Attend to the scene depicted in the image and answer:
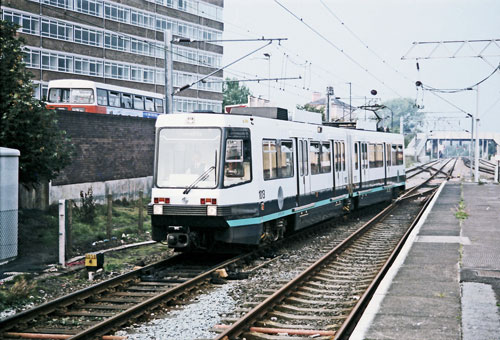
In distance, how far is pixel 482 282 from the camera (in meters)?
10.7

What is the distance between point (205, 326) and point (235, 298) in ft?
5.92

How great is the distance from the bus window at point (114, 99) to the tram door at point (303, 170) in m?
18.6

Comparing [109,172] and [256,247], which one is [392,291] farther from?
[109,172]

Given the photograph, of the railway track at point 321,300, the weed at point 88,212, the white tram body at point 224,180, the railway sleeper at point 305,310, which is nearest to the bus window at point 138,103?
the weed at point 88,212

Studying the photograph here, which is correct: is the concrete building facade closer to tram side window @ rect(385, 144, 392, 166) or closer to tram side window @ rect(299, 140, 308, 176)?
tram side window @ rect(385, 144, 392, 166)

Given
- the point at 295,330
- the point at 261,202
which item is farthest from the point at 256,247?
the point at 295,330

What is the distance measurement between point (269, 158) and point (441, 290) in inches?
232

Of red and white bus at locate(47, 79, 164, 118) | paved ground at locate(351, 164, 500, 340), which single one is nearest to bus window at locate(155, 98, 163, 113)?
red and white bus at locate(47, 79, 164, 118)

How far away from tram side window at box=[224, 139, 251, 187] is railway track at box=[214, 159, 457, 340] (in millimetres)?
2365

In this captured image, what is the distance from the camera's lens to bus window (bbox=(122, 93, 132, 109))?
36062 millimetres

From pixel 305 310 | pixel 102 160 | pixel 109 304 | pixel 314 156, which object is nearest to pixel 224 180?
pixel 109 304

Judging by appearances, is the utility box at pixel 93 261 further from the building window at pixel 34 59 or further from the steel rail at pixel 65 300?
the building window at pixel 34 59

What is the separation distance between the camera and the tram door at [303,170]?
17.3m

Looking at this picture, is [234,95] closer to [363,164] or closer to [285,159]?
[363,164]
